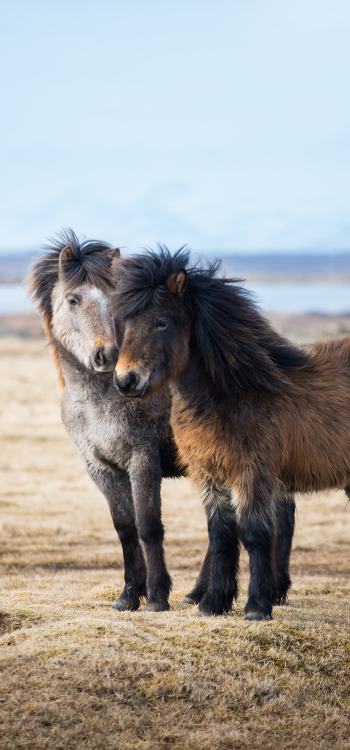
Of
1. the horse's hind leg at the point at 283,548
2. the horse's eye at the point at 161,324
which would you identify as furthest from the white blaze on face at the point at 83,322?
the horse's hind leg at the point at 283,548

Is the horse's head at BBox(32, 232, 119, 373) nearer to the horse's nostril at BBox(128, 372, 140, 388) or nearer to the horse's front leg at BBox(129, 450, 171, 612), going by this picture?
the horse's front leg at BBox(129, 450, 171, 612)

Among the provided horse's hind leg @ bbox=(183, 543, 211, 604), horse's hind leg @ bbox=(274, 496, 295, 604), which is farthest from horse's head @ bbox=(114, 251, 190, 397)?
horse's hind leg @ bbox=(183, 543, 211, 604)

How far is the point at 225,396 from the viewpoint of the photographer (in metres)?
8.98

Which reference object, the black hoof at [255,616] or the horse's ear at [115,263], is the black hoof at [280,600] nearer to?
the black hoof at [255,616]

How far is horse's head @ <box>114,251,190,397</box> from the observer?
8430mm

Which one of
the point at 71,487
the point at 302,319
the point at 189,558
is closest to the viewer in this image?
the point at 189,558

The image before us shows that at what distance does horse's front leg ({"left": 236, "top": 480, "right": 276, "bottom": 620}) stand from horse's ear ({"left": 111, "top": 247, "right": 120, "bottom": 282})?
2.03m

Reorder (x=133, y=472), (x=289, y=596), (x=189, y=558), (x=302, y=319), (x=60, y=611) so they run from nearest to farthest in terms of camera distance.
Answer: (x=60, y=611) → (x=133, y=472) → (x=289, y=596) → (x=189, y=558) → (x=302, y=319)

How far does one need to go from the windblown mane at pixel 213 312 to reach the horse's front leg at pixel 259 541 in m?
0.86

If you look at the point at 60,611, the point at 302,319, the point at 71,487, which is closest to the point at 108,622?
the point at 60,611

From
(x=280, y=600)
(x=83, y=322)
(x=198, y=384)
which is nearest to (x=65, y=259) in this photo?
(x=83, y=322)

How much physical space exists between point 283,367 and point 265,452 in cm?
85

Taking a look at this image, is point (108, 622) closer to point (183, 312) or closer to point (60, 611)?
point (60, 611)

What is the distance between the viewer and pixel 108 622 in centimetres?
857
